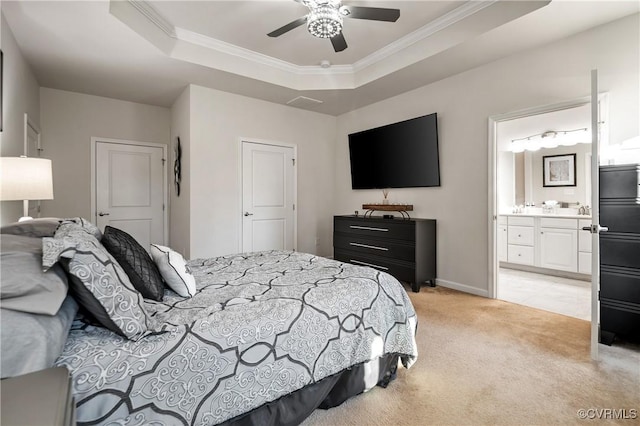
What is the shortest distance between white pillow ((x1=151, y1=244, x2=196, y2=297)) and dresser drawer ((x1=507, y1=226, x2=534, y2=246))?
504cm

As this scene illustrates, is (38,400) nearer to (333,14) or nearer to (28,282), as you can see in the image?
(28,282)

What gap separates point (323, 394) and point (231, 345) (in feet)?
1.90

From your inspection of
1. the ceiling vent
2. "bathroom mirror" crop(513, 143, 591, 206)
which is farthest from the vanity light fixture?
the ceiling vent

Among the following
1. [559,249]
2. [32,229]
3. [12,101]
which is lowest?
[559,249]

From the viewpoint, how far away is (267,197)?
4867 mm

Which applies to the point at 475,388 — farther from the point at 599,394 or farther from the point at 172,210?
the point at 172,210

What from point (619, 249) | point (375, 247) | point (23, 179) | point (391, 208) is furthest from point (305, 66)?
point (619, 249)

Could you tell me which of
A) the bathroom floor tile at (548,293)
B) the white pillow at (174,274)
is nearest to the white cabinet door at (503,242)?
the bathroom floor tile at (548,293)

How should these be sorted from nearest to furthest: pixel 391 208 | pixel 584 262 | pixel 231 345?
pixel 231 345 < pixel 584 262 < pixel 391 208

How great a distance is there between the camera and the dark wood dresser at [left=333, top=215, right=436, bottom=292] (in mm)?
3830

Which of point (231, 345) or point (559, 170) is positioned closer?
point (231, 345)

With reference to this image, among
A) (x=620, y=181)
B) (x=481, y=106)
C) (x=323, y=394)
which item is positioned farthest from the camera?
(x=481, y=106)

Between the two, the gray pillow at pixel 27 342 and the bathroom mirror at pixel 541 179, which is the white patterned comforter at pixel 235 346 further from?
the bathroom mirror at pixel 541 179

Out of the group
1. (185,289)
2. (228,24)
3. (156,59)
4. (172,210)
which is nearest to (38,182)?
(185,289)
